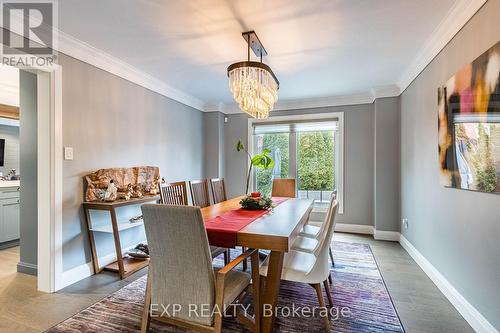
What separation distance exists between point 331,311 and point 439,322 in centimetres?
79

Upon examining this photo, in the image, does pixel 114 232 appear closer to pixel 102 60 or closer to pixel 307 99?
pixel 102 60

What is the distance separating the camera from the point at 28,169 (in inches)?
107

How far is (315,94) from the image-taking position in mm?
4348

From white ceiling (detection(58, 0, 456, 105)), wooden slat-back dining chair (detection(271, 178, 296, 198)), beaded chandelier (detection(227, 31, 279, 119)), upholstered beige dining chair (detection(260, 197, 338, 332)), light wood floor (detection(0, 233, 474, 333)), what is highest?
white ceiling (detection(58, 0, 456, 105))

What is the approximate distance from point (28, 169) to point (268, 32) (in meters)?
2.95

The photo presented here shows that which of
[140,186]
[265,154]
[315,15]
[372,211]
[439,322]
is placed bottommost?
[439,322]

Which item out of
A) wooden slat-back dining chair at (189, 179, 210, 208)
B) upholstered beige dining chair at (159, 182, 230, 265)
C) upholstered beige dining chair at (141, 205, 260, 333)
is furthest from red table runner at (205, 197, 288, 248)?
wooden slat-back dining chair at (189, 179, 210, 208)

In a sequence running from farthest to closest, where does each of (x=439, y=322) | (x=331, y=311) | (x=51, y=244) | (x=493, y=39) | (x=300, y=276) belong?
1. (x=51, y=244)
2. (x=331, y=311)
3. (x=439, y=322)
4. (x=300, y=276)
5. (x=493, y=39)

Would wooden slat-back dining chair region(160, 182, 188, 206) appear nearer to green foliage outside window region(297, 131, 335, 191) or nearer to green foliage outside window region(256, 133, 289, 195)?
green foliage outside window region(256, 133, 289, 195)

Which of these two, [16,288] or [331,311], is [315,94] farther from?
[16,288]

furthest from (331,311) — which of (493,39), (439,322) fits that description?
(493,39)

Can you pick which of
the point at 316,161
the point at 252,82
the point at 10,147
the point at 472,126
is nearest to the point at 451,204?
the point at 472,126

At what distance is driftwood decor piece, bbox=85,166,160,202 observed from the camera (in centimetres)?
268

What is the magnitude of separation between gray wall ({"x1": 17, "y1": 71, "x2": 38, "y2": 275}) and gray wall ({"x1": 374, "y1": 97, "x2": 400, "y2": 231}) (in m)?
4.61
